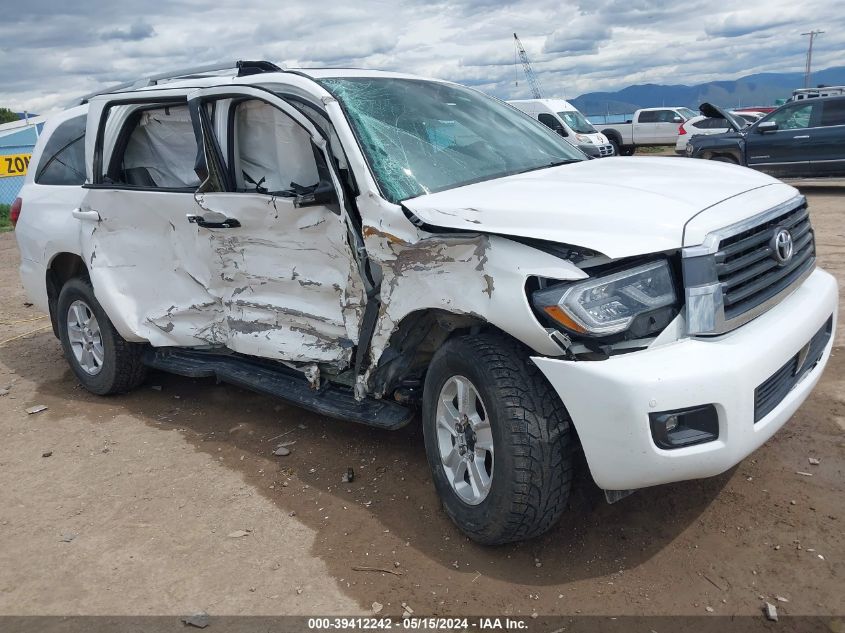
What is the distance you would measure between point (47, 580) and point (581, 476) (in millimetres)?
2452

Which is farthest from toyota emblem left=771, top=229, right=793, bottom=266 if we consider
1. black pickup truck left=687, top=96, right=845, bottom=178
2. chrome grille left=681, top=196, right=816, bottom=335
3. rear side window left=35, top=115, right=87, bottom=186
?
black pickup truck left=687, top=96, right=845, bottom=178

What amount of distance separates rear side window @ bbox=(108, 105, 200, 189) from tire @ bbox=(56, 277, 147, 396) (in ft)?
3.01

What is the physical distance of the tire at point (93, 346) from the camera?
529cm

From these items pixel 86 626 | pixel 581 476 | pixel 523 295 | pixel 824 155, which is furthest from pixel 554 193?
pixel 824 155

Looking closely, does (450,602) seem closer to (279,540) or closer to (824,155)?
(279,540)

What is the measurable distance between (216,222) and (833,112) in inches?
496

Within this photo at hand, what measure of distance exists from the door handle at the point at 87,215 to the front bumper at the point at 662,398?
3.54m

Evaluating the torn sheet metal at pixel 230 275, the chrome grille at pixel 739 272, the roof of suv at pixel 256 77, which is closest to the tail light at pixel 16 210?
the torn sheet metal at pixel 230 275

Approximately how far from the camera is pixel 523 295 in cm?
281

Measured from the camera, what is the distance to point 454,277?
122 inches

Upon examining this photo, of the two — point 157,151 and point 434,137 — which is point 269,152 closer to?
point 434,137

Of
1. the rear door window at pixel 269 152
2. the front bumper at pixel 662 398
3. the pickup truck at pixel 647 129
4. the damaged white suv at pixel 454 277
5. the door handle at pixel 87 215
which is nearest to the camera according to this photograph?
the front bumper at pixel 662 398

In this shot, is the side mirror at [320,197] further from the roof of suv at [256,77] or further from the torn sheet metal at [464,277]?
the roof of suv at [256,77]

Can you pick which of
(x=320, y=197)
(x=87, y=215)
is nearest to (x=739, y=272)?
(x=320, y=197)
